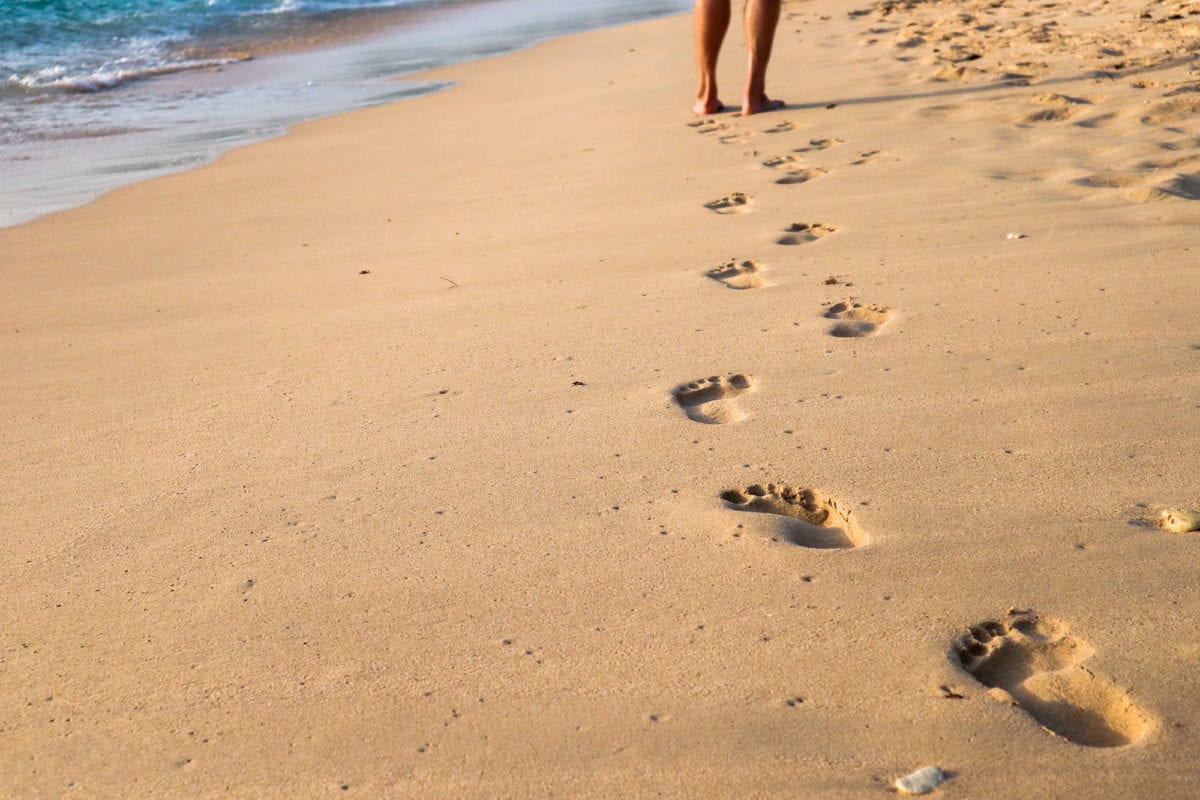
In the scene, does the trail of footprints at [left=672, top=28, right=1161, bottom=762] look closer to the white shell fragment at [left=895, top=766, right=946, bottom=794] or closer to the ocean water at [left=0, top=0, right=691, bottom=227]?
the white shell fragment at [left=895, top=766, right=946, bottom=794]

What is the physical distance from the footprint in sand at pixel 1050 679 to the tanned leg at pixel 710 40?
3.49 metres

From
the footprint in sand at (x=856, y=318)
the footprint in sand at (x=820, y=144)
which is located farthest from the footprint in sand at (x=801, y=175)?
the footprint in sand at (x=856, y=318)

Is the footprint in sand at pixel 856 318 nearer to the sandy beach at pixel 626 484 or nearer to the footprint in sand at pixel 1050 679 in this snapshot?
the sandy beach at pixel 626 484

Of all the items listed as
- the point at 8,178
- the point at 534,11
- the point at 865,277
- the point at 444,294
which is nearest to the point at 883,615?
the point at 865,277

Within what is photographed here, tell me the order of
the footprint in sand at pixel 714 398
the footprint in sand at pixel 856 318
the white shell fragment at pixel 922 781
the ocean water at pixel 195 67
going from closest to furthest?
the white shell fragment at pixel 922 781, the footprint in sand at pixel 714 398, the footprint in sand at pixel 856 318, the ocean water at pixel 195 67

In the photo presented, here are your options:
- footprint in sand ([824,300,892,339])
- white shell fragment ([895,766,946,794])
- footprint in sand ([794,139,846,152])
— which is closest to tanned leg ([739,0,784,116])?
footprint in sand ([794,139,846,152])

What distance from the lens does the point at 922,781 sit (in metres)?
1.19

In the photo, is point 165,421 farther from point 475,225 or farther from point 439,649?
point 475,225

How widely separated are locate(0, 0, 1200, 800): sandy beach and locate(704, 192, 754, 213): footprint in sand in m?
0.03

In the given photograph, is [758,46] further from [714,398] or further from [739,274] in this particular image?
[714,398]

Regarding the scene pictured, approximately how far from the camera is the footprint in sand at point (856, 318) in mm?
2391

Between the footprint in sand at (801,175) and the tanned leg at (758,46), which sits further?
the tanned leg at (758,46)

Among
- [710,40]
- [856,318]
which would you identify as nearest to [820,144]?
[710,40]

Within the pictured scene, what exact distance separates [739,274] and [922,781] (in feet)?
5.70
